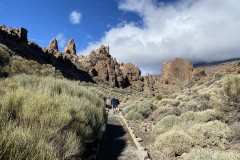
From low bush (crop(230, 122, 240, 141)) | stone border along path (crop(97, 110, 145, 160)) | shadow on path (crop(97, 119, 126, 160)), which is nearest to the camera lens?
low bush (crop(230, 122, 240, 141))

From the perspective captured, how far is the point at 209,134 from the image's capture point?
5652mm

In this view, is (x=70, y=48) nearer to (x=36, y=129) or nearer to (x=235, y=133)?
(x=235, y=133)

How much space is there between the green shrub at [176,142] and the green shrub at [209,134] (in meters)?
0.38

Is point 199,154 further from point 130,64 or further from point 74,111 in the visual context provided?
point 130,64

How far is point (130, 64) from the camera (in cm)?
7894

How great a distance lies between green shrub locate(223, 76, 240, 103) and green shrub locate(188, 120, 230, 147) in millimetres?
1789

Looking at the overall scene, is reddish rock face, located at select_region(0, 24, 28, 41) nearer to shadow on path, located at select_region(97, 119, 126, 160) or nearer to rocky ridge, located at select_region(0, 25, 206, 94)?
rocky ridge, located at select_region(0, 25, 206, 94)

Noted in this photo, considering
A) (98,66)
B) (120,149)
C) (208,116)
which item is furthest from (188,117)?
(98,66)

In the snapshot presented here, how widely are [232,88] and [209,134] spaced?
272 cm

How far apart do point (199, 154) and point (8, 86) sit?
573 cm

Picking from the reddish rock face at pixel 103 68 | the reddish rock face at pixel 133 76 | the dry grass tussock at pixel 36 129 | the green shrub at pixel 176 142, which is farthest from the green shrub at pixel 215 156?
the reddish rock face at pixel 133 76

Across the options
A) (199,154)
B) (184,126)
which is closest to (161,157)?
(199,154)

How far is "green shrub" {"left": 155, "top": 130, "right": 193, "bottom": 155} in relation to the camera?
207 inches

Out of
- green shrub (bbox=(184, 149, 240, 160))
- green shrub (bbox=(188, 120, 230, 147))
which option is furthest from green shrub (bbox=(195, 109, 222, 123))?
green shrub (bbox=(184, 149, 240, 160))
